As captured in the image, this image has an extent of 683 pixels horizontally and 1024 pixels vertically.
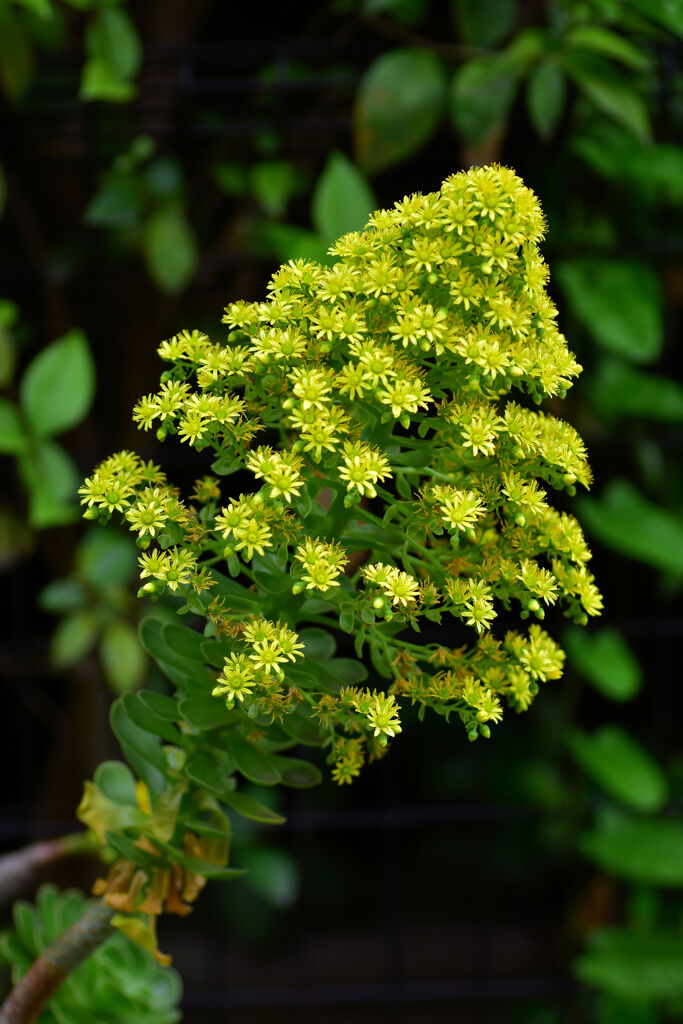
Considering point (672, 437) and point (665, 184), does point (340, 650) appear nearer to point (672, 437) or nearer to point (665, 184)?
point (672, 437)

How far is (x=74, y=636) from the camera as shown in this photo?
2.83ft

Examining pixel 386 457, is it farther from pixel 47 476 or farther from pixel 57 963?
pixel 47 476

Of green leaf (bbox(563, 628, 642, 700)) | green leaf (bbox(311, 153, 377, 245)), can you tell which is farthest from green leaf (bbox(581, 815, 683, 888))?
green leaf (bbox(311, 153, 377, 245))

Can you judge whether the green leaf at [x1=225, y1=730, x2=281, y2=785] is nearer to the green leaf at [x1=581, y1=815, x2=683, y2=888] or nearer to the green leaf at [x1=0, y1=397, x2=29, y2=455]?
the green leaf at [x1=0, y1=397, x2=29, y2=455]

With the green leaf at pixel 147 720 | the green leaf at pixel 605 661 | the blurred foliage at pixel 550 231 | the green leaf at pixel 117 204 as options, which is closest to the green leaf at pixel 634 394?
the blurred foliage at pixel 550 231

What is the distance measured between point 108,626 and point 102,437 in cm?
20

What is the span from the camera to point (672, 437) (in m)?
0.97

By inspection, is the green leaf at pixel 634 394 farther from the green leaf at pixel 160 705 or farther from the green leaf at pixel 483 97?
the green leaf at pixel 160 705

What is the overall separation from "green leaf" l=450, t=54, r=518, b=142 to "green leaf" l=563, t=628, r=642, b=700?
1.49 ft

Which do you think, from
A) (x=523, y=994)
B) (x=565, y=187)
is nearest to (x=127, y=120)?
(x=565, y=187)

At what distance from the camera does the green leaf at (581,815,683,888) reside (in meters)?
0.91

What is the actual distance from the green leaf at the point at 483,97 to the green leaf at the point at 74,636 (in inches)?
20.3

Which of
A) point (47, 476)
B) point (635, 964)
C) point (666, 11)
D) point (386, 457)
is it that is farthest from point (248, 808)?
point (635, 964)

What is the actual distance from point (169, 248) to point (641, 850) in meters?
0.69
